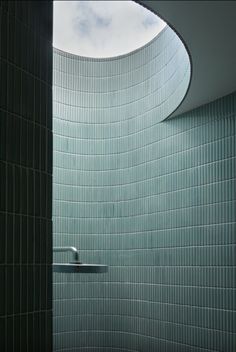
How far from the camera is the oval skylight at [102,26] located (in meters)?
6.00

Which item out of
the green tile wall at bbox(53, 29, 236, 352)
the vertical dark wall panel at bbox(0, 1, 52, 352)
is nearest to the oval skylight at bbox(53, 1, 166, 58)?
the green tile wall at bbox(53, 29, 236, 352)

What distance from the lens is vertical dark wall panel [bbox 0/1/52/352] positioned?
9.55 feet

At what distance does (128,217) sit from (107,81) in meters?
1.68

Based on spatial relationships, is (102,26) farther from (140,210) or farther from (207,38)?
(207,38)

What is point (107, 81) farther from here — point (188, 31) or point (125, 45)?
point (188, 31)

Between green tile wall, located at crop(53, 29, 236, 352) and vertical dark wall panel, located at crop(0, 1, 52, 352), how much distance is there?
229 cm

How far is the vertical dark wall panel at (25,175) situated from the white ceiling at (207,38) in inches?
32.1

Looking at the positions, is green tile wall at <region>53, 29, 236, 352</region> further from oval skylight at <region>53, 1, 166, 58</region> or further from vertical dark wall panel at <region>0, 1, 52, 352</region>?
vertical dark wall panel at <region>0, 1, 52, 352</region>

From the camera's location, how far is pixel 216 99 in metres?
5.35

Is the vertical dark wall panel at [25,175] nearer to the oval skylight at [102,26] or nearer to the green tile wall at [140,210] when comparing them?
the green tile wall at [140,210]

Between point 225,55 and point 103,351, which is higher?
point 225,55

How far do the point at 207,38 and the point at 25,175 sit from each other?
5.99 ft

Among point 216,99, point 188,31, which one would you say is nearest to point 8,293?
point 188,31

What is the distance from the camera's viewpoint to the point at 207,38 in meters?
4.05
